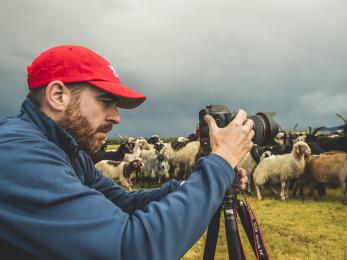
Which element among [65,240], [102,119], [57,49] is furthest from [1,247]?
[57,49]

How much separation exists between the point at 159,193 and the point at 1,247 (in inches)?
45.0

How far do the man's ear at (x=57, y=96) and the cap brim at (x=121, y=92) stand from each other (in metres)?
0.13

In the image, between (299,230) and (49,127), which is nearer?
(49,127)

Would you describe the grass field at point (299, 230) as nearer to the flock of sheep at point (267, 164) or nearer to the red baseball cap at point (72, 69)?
the flock of sheep at point (267, 164)

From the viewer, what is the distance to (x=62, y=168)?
1160 mm

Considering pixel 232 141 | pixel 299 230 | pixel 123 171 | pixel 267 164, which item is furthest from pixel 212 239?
pixel 123 171

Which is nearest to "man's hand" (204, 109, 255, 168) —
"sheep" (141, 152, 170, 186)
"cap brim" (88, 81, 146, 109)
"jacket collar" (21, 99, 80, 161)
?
"cap brim" (88, 81, 146, 109)

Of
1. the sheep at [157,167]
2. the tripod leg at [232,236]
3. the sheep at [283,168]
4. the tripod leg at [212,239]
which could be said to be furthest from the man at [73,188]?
the sheep at [157,167]

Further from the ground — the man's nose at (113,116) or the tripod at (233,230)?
the man's nose at (113,116)

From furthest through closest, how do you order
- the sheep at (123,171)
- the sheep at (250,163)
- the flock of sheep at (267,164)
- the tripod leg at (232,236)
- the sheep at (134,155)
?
1. the sheep at (134,155)
2. the sheep at (123,171)
3. the sheep at (250,163)
4. the flock of sheep at (267,164)
5. the tripod leg at (232,236)

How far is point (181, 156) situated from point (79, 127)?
45.2ft

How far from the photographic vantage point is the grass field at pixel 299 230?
5.53 m

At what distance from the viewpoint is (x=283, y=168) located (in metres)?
10.8

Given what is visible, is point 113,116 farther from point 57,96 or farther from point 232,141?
point 232,141
